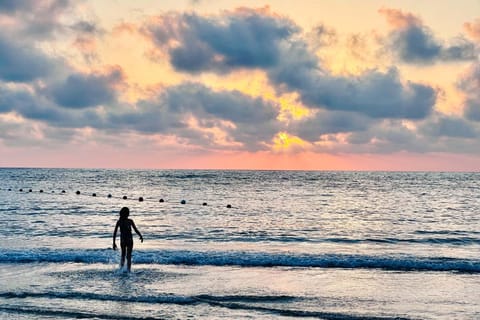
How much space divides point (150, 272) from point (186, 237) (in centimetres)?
1046

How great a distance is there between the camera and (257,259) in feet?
69.4

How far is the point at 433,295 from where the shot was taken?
1509 centimetres

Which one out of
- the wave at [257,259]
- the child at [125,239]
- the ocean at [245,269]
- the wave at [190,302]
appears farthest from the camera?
the wave at [257,259]

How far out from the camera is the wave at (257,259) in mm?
20344

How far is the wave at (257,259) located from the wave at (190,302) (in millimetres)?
5946

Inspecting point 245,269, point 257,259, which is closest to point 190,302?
point 245,269

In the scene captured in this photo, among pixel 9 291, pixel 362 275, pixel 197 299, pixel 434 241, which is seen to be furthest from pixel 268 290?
pixel 434 241

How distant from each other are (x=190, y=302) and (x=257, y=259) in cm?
764

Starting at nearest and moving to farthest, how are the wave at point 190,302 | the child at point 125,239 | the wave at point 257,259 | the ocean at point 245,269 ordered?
the wave at point 190,302 → the ocean at point 245,269 → the child at point 125,239 → the wave at point 257,259

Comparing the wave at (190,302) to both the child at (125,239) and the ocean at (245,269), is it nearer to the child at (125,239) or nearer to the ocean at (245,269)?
the ocean at (245,269)

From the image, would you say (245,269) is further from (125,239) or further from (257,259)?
(125,239)

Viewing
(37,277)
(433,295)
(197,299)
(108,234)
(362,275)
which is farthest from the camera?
(108,234)

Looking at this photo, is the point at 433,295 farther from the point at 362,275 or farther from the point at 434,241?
the point at 434,241

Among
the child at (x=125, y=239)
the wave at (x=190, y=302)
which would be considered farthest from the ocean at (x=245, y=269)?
the child at (x=125, y=239)
